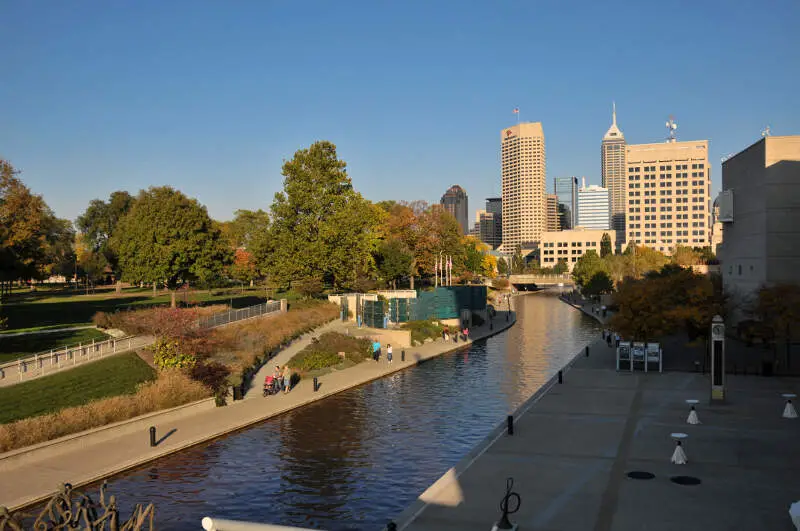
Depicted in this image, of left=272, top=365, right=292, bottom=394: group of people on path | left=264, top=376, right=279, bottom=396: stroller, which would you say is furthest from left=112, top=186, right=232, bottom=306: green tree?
A: left=264, top=376, right=279, bottom=396: stroller

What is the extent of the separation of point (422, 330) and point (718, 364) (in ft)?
121

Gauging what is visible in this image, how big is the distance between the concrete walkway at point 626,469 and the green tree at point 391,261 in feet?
231

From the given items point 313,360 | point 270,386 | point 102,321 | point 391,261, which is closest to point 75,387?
point 270,386

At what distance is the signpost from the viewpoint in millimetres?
33406

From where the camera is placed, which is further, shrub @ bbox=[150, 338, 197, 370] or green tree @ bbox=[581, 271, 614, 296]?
green tree @ bbox=[581, 271, 614, 296]

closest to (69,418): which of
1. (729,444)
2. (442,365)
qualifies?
(729,444)

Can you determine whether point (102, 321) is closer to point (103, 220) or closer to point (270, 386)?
point (270, 386)

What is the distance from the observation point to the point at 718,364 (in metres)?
33.5

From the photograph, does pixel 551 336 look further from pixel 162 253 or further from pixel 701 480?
pixel 701 480

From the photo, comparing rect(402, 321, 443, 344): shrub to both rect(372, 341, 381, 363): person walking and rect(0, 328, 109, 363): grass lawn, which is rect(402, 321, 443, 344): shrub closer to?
rect(372, 341, 381, 363): person walking

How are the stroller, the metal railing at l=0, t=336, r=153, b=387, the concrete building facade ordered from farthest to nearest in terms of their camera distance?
the concrete building facade, the stroller, the metal railing at l=0, t=336, r=153, b=387

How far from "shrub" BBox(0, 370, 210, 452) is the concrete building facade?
4124cm

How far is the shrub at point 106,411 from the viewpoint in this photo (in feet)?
84.5

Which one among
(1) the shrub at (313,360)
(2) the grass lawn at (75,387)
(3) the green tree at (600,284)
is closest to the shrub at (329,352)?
(1) the shrub at (313,360)
